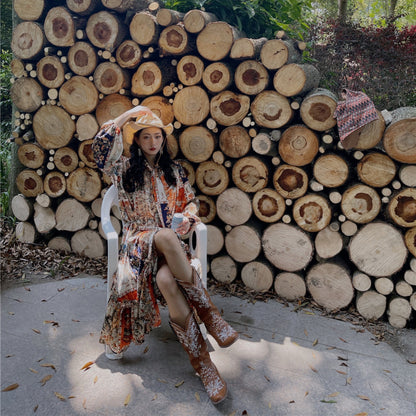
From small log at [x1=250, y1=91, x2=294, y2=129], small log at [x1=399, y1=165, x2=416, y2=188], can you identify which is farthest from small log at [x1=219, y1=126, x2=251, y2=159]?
small log at [x1=399, y1=165, x2=416, y2=188]

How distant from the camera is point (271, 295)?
110 inches

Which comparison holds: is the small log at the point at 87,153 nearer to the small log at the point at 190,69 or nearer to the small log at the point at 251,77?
the small log at the point at 190,69

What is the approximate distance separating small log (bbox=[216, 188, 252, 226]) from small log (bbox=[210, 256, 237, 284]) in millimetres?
324

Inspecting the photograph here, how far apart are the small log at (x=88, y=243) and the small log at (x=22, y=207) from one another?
468mm

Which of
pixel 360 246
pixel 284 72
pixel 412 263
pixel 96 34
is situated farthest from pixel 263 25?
pixel 412 263

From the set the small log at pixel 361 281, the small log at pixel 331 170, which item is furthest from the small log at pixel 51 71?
the small log at pixel 361 281

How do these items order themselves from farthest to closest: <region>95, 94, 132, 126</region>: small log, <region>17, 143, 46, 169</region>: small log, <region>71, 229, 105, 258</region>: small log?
<region>71, 229, 105, 258</region>: small log → <region>17, 143, 46, 169</region>: small log → <region>95, 94, 132, 126</region>: small log

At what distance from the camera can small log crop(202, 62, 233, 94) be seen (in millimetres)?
2568

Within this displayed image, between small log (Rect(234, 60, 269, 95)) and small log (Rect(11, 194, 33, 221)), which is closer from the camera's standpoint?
small log (Rect(234, 60, 269, 95))

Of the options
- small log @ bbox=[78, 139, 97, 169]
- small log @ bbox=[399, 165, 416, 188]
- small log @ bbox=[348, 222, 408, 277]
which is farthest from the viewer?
small log @ bbox=[78, 139, 97, 169]

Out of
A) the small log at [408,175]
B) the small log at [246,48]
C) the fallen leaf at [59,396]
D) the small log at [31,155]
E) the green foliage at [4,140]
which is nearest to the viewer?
the fallen leaf at [59,396]

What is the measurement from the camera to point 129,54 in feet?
9.02

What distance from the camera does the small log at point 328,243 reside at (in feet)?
8.29

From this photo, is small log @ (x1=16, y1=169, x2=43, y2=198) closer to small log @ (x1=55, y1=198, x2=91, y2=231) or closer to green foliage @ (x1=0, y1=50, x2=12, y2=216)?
small log @ (x1=55, y1=198, x2=91, y2=231)
